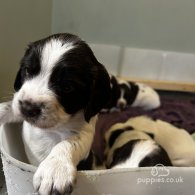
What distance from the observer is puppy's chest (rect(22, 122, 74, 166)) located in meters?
1.84

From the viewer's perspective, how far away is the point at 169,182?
157cm

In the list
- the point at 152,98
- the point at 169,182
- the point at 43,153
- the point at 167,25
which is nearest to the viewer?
the point at 169,182

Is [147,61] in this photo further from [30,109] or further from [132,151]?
[30,109]

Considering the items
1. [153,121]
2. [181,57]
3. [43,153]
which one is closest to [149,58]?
[181,57]

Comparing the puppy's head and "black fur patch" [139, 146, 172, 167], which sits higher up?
the puppy's head

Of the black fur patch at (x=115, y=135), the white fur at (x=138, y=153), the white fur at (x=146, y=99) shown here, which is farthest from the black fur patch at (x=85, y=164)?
the white fur at (x=146, y=99)

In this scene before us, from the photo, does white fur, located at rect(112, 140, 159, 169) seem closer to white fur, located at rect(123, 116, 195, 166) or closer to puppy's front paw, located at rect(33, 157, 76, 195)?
white fur, located at rect(123, 116, 195, 166)

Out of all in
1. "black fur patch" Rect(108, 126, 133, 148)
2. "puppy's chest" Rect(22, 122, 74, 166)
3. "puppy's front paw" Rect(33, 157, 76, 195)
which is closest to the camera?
"puppy's front paw" Rect(33, 157, 76, 195)

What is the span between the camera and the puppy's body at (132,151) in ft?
6.56

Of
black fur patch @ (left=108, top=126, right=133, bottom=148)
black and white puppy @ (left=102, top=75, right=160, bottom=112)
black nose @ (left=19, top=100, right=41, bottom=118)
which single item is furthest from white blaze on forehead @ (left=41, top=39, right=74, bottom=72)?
black and white puppy @ (left=102, top=75, right=160, bottom=112)

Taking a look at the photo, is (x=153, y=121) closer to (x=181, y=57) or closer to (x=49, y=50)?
(x=181, y=57)

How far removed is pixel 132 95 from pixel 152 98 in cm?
19

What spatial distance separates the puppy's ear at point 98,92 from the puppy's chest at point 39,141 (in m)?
0.18

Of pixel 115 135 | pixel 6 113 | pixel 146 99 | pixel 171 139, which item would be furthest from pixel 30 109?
pixel 146 99
